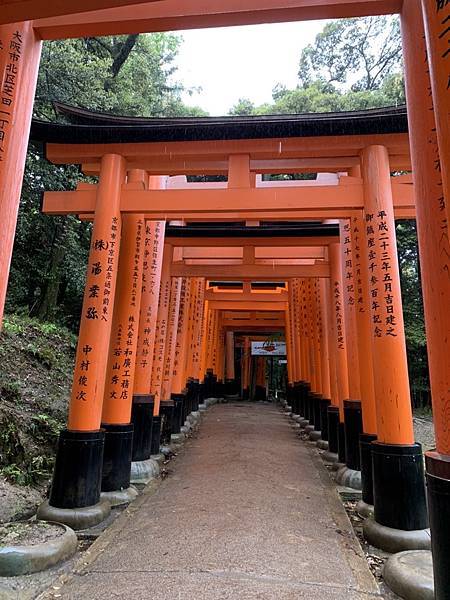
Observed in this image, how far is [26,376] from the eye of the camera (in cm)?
872

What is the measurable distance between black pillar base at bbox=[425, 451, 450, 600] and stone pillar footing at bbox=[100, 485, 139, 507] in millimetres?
3792

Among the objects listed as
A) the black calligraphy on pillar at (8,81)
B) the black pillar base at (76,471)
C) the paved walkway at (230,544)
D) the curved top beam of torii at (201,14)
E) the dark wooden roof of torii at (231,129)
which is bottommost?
the paved walkway at (230,544)

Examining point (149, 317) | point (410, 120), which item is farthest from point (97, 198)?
point (410, 120)

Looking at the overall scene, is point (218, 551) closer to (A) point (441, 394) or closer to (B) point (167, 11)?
(A) point (441, 394)

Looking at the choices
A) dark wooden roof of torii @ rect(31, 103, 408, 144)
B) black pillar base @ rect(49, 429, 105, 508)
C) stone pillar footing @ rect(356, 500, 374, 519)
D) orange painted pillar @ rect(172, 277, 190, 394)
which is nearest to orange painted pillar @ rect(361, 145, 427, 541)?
dark wooden roof of torii @ rect(31, 103, 408, 144)

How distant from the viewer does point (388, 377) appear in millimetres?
4332

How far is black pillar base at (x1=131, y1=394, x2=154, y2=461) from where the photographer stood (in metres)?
6.54

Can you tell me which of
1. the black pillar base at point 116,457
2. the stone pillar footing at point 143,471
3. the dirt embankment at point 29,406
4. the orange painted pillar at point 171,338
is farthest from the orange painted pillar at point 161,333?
the dirt embankment at point 29,406

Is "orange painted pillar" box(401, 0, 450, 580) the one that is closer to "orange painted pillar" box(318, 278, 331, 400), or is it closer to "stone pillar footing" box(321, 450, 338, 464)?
"stone pillar footing" box(321, 450, 338, 464)

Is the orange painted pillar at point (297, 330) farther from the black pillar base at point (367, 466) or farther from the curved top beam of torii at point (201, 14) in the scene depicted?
the curved top beam of torii at point (201, 14)

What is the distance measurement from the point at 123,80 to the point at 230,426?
11.4 metres

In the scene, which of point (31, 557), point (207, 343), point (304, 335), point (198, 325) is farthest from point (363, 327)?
point (207, 343)

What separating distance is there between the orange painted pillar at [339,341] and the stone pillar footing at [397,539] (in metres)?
2.66

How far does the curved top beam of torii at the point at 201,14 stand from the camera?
333 centimetres
